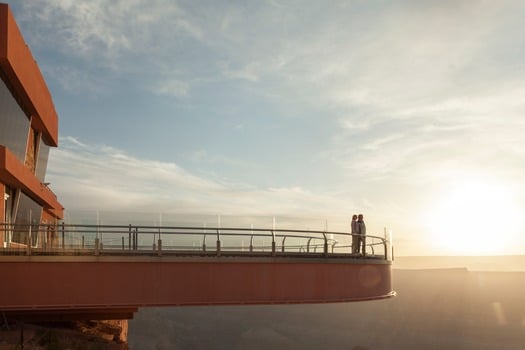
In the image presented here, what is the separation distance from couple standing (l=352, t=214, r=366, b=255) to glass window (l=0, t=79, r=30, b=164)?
16987 mm

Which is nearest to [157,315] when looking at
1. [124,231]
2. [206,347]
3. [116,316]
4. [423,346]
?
[206,347]

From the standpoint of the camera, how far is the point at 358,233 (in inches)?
1083

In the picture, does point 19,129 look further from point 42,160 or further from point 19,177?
point 42,160

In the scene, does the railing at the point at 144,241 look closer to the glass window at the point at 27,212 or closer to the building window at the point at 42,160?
the glass window at the point at 27,212

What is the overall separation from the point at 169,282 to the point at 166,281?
0.12 m

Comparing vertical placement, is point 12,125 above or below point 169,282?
above

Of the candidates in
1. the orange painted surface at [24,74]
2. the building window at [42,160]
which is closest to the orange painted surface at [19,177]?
the building window at [42,160]

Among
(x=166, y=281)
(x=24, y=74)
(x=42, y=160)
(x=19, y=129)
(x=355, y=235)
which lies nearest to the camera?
(x=166, y=281)

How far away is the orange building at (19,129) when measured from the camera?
25.5m

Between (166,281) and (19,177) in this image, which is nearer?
(166,281)

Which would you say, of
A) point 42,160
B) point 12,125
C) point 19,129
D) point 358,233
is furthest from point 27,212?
point 358,233

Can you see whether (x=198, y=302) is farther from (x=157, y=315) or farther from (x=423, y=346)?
(x=423, y=346)

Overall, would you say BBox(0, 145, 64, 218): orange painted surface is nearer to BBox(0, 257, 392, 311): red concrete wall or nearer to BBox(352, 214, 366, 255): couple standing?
BBox(0, 257, 392, 311): red concrete wall

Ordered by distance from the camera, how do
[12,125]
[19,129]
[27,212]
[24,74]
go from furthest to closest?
[27,212] → [19,129] → [24,74] → [12,125]
